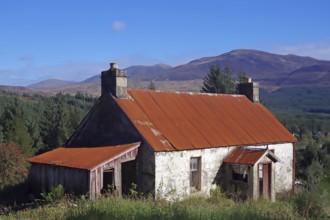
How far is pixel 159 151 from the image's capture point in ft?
55.6

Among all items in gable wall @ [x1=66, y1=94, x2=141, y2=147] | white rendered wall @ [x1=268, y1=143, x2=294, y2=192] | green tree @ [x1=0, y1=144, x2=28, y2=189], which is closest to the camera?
gable wall @ [x1=66, y1=94, x2=141, y2=147]

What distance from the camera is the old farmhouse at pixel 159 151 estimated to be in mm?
16906

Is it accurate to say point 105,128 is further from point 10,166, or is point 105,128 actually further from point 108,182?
point 10,166

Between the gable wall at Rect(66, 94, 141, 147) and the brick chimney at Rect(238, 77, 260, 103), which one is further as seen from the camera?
the brick chimney at Rect(238, 77, 260, 103)

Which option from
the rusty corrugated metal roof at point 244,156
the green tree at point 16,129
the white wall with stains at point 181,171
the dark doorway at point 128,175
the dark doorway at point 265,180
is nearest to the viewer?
the white wall with stains at point 181,171

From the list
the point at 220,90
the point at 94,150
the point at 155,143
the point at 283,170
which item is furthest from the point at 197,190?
the point at 220,90

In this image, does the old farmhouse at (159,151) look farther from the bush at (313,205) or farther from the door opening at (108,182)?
the bush at (313,205)

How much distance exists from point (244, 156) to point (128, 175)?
522cm

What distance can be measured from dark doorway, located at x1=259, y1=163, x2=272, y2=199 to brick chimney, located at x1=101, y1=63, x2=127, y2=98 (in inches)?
273

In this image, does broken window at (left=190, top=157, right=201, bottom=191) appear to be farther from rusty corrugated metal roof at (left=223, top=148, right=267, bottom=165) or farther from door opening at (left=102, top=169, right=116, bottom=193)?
door opening at (left=102, top=169, right=116, bottom=193)

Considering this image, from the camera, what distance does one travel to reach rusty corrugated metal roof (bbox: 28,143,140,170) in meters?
16.3

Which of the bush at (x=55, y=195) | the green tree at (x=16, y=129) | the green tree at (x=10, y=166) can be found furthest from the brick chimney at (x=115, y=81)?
the green tree at (x=16, y=129)

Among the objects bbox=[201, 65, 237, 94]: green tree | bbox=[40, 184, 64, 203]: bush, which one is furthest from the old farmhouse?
bbox=[201, 65, 237, 94]: green tree

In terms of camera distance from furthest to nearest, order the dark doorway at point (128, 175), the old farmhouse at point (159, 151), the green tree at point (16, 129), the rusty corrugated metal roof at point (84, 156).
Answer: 1. the green tree at point (16, 129)
2. the dark doorway at point (128, 175)
3. the old farmhouse at point (159, 151)
4. the rusty corrugated metal roof at point (84, 156)
